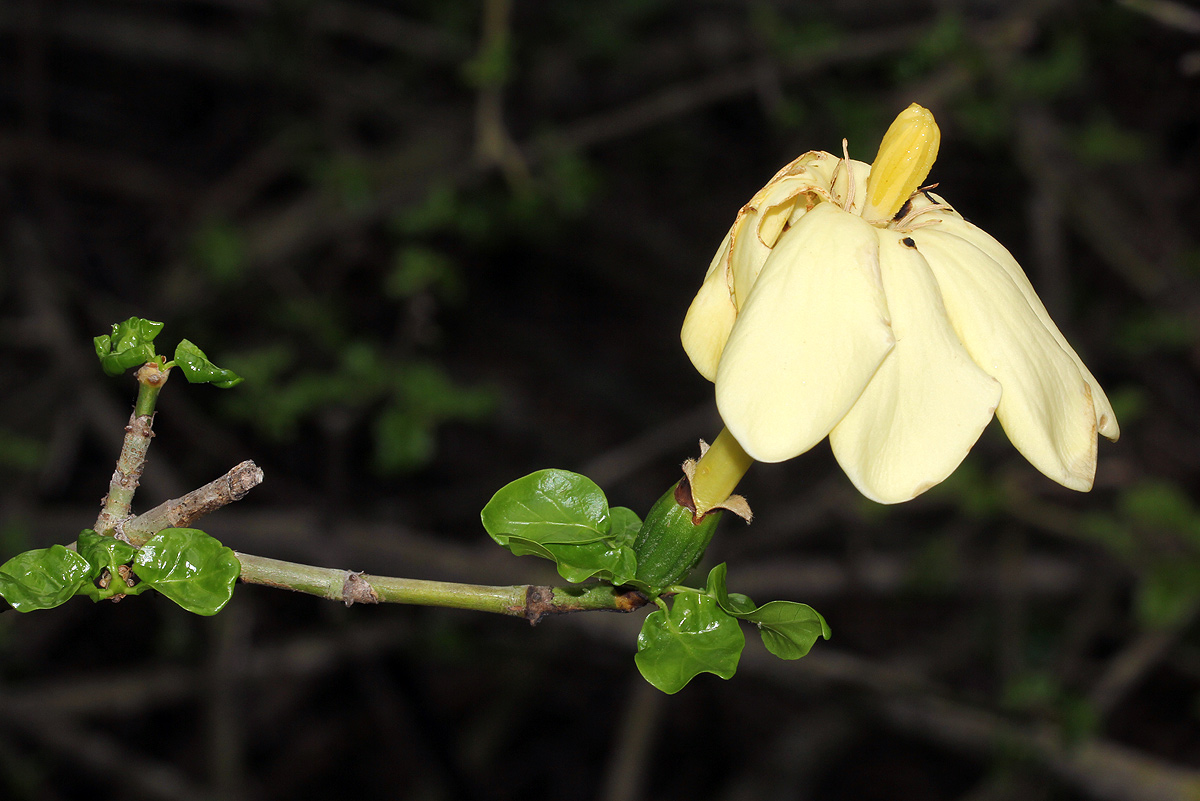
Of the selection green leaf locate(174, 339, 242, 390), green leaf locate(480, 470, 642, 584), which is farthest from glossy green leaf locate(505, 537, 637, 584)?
green leaf locate(174, 339, 242, 390)

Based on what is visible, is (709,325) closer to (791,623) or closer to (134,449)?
(791,623)

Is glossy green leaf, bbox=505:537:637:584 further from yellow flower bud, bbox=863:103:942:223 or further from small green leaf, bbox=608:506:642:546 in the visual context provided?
yellow flower bud, bbox=863:103:942:223

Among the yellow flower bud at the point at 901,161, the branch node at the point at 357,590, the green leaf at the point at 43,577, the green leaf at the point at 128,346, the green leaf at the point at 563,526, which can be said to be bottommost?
the branch node at the point at 357,590

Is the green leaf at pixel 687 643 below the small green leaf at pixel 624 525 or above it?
below

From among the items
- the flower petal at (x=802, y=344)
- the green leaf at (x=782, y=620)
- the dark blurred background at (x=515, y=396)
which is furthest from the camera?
the dark blurred background at (x=515, y=396)

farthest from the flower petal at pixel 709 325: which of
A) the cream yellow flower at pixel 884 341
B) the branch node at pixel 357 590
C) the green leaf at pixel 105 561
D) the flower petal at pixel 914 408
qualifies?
the green leaf at pixel 105 561

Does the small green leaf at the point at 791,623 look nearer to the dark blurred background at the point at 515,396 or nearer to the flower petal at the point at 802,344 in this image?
the flower petal at the point at 802,344

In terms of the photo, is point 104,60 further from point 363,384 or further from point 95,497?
point 363,384
